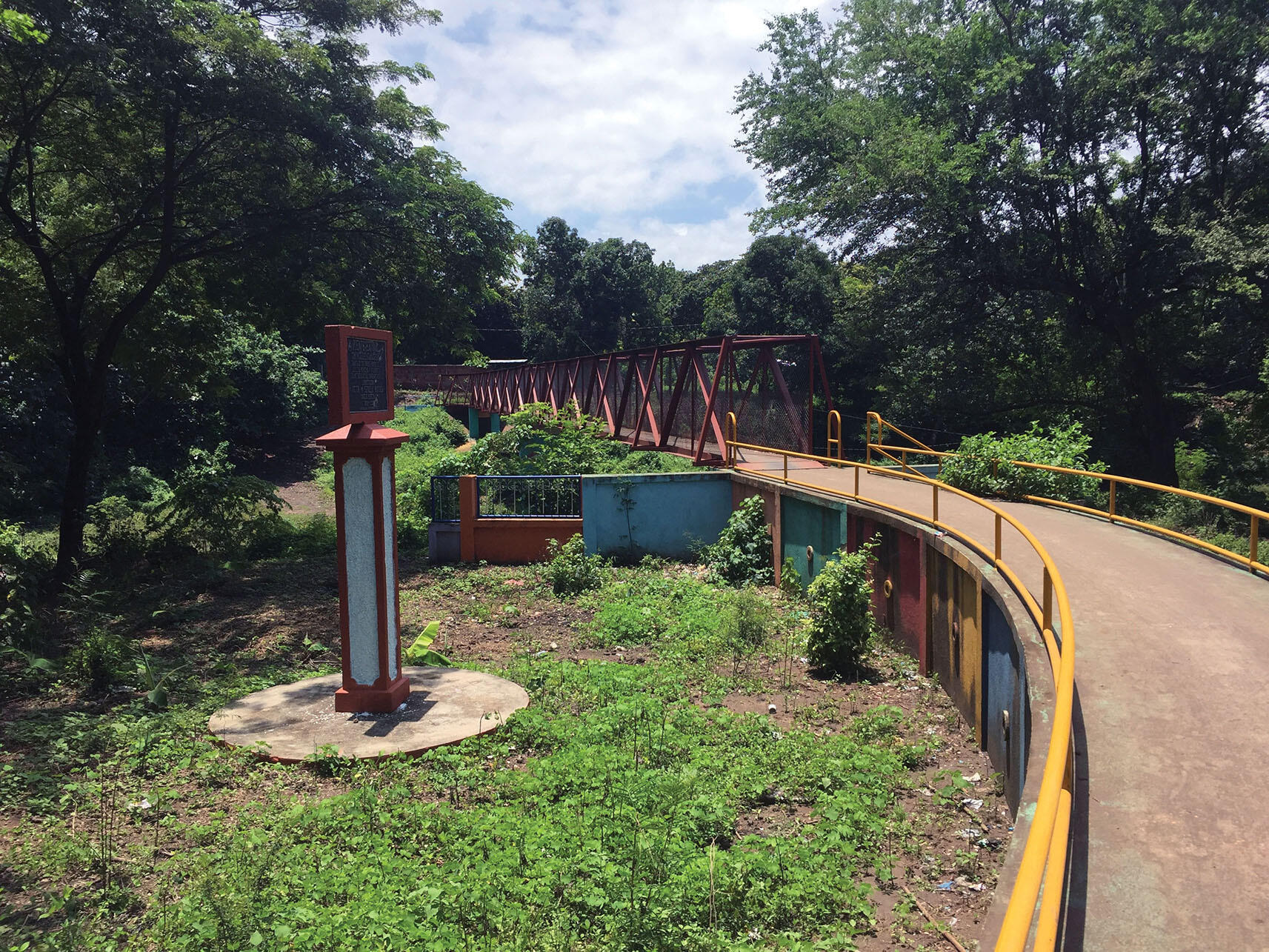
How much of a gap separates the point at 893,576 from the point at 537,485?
823cm

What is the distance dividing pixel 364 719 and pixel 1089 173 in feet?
81.9

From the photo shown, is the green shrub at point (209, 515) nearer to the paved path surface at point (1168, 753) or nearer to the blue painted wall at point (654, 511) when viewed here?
the blue painted wall at point (654, 511)

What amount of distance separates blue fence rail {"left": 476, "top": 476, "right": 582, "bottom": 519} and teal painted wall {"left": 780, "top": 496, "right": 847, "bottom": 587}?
14.3 feet

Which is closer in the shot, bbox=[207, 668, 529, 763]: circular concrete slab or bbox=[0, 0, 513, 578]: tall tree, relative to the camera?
bbox=[207, 668, 529, 763]: circular concrete slab

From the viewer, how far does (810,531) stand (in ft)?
42.9

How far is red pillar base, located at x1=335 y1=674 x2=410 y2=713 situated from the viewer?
783 cm

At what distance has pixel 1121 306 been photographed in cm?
2464

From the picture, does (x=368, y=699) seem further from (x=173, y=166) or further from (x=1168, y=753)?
(x=173, y=166)

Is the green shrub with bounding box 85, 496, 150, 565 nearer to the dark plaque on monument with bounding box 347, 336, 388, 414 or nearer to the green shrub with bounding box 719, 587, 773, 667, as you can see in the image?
the dark plaque on monument with bounding box 347, 336, 388, 414

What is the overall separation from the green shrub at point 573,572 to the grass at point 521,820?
3.85m

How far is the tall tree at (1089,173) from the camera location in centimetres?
2164

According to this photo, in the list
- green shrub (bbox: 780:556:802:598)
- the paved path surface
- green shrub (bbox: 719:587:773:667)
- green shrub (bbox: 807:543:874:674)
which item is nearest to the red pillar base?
green shrub (bbox: 719:587:773:667)

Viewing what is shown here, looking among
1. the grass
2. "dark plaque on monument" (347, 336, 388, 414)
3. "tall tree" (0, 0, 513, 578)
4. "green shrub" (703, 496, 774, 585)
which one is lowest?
the grass

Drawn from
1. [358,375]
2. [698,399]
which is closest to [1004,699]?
[358,375]
